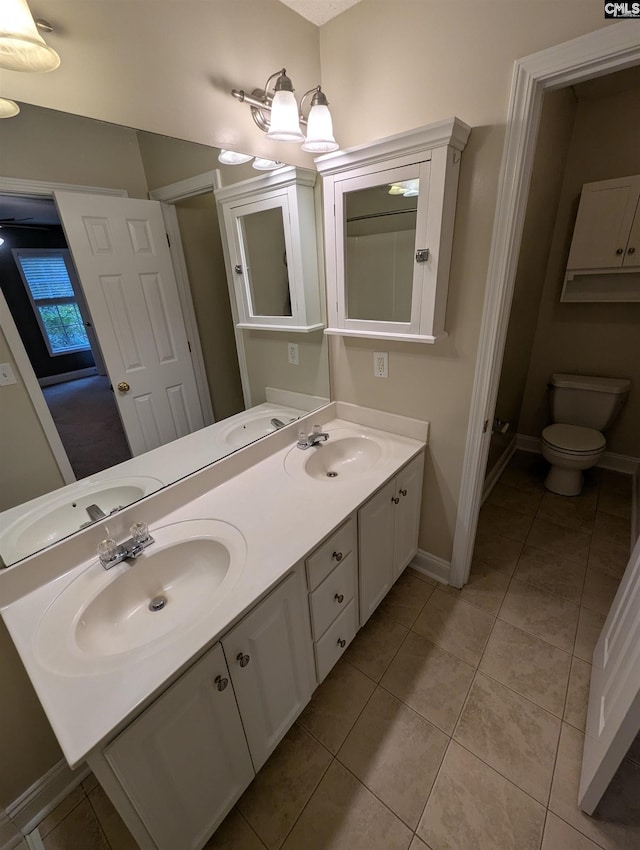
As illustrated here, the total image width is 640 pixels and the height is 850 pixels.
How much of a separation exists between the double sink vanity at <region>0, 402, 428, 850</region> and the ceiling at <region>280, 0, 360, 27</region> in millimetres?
1568

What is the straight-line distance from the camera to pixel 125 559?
99cm

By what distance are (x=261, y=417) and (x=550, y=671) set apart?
158 centimetres

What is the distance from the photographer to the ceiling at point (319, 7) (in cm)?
122

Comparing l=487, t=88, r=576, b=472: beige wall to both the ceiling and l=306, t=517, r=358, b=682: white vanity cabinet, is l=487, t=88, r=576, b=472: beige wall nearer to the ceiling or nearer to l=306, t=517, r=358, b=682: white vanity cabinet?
the ceiling

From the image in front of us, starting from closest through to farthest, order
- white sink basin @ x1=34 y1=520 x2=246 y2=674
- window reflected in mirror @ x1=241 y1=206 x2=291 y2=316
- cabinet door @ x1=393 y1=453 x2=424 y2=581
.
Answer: white sink basin @ x1=34 y1=520 x2=246 y2=674, window reflected in mirror @ x1=241 y1=206 x2=291 y2=316, cabinet door @ x1=393 y1=453 x2=424 y2=581

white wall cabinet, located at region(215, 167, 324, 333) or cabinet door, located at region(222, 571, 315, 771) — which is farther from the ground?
white wall cabinet, located at region(215, 167, 324, 333)

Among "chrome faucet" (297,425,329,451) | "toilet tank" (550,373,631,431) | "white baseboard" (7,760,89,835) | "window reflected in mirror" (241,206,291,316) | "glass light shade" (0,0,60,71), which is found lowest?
"white baseboard" (7,760,89,835)

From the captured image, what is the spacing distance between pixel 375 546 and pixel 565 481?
1776 mm

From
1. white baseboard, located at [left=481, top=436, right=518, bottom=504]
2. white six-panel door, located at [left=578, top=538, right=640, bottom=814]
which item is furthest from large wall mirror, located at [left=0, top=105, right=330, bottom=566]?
white baseboard, located at [left=481, top=436, right=518, bottom=504]

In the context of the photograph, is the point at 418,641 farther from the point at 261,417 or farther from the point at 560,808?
the point at 261,417

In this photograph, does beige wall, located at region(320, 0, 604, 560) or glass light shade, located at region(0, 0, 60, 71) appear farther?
beige wall, located at region(320, 0, 604, 560)

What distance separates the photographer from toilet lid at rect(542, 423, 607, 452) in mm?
2265

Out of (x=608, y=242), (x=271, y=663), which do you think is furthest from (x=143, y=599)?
(x=608, y=242)

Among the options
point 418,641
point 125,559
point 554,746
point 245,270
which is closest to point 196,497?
point 125,559
